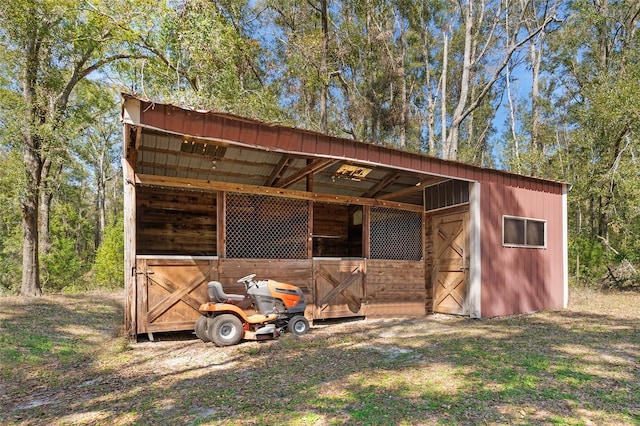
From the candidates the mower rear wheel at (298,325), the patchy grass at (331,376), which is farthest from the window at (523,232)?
the mower rear wheel at (298,325)

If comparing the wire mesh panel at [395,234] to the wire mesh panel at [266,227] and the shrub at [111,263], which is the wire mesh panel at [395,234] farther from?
the shrub at [111,263]

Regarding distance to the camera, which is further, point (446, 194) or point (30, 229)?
point (30, 229)

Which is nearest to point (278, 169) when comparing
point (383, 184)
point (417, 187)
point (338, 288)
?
point (383, 184)

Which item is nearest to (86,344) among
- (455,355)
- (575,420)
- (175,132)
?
(175,132)

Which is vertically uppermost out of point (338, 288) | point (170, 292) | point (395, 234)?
point (395, 234)

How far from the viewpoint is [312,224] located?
6.53 metres

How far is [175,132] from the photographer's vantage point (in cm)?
411

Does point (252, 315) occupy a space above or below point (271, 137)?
below

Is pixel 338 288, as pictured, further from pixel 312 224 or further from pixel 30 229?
pixel 30 229

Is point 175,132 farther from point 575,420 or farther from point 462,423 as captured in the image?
point 575,420

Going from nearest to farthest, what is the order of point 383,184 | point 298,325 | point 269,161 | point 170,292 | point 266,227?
point 170,292
point 298,325
point 266,227
point 269,161
point 383,184

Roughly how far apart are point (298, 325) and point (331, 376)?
1742 mm

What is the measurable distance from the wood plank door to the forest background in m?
6.16

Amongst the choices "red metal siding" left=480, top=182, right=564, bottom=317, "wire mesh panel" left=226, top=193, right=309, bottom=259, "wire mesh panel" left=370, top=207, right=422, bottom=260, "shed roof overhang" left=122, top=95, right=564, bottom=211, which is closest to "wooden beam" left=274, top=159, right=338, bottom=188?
"shed roof overhang" left=122, top=95, right=564, bottom=211
